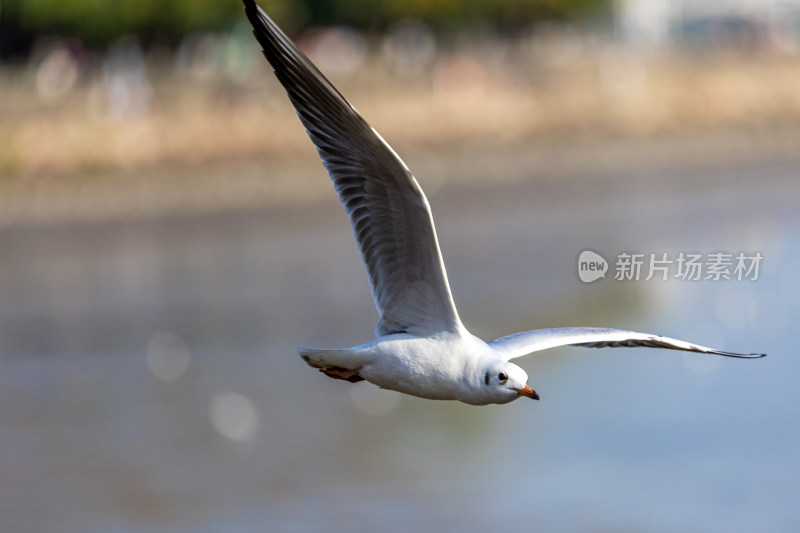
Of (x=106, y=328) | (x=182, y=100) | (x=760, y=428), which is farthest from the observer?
(x=182, y=100)

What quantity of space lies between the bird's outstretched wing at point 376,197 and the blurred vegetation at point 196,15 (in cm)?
3274

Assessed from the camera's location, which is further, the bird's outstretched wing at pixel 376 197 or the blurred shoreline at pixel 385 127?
the blurred shoreline at pixel 385 127

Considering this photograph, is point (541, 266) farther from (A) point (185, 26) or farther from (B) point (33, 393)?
(A) point (185, 26)

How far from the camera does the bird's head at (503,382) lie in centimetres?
653

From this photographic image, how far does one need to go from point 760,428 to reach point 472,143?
18247 mm

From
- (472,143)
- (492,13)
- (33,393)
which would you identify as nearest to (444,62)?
(472,143)

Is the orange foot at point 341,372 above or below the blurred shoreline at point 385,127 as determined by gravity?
below

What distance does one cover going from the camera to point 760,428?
550 inches

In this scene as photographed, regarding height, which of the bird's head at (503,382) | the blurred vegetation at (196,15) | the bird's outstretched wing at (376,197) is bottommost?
the bird's head at (503,382)
